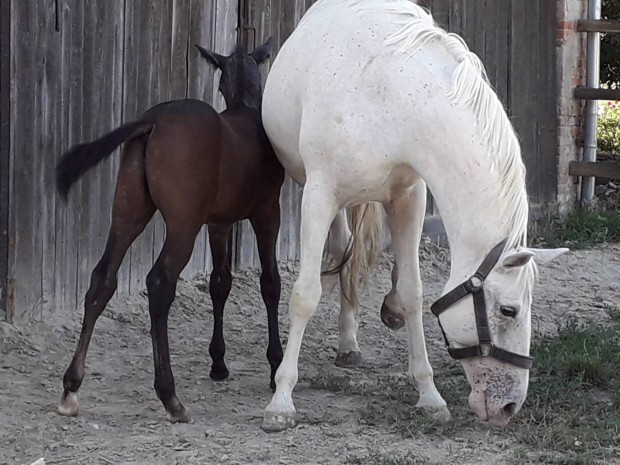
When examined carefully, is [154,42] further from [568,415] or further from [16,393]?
[568,415]

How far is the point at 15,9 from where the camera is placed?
525 cm

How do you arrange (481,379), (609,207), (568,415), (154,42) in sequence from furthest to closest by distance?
(609,207)
(154,42)
(568,415)
(481,379)

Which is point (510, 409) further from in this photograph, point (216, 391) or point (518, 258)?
point (216, 391)

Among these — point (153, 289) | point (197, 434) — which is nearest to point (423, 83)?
point (153, 289)

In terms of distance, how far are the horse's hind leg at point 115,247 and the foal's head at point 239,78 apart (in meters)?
0.81

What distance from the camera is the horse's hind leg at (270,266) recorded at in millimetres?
4938

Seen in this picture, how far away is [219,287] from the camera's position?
514 cm

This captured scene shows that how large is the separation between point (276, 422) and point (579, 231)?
197 inches

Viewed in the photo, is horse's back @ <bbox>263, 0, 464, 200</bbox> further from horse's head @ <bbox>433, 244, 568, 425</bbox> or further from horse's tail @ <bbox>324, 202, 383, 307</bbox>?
horse's tail @ <bbox>324, 202, 383, 307</bbox>

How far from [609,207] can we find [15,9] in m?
5.95

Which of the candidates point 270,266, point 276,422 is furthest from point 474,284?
point 270,266

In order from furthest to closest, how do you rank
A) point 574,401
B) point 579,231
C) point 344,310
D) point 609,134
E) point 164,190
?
point 609,134
point 579,231
point 344,310
point 574,401
point 164,190

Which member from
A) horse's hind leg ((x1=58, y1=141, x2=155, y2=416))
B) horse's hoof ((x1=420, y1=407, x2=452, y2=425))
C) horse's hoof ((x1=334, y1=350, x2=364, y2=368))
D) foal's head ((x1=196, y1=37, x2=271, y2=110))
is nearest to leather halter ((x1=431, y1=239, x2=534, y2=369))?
horse's hoof ((x1=420, y1=407, x2=452, y2=425))

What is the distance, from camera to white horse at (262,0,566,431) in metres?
4.05
